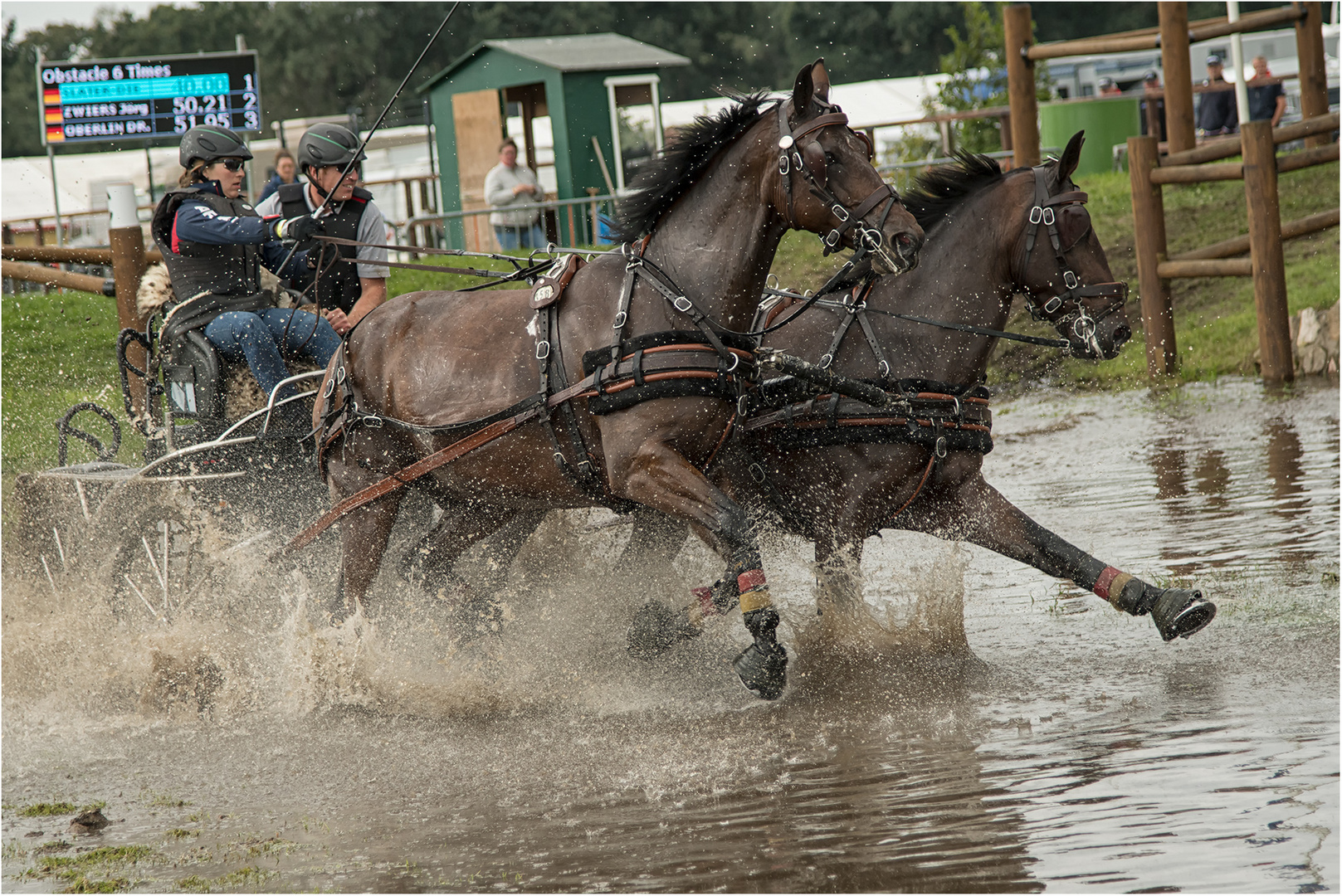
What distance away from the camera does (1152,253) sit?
1133 centimetres

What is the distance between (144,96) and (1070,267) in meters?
13.4

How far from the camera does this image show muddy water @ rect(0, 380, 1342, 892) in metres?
3.75

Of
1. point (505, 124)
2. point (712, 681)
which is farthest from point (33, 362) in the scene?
point (712, 681)

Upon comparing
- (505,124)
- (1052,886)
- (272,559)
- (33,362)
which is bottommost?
(1052,886)

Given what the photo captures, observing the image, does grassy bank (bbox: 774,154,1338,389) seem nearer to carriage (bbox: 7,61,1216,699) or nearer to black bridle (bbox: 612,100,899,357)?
carriage (bbox: 7,61,1216,699)

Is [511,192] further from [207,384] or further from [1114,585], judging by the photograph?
[1114,585]

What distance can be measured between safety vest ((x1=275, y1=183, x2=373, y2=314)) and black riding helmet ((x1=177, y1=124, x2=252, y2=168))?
312mm

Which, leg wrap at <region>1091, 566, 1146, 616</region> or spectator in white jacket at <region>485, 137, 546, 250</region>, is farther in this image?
spectator in white jacket at <region>485, 137, 546, 250</region>

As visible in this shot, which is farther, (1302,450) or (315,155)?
(1302,450)

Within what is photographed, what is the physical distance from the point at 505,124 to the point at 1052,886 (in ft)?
52.8

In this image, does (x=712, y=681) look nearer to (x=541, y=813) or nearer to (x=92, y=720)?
(x=541, y=813)

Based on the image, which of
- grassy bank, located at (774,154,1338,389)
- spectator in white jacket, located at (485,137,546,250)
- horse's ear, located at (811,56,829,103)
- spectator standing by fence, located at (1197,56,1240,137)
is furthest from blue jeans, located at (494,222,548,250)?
horse's ear, located at (811,56,829,103)

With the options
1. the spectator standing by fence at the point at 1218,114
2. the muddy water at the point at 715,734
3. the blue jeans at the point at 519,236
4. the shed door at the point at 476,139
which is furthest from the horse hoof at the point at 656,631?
the spectator standing by fence at the point at 1218,114

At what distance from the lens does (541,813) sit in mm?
4254
